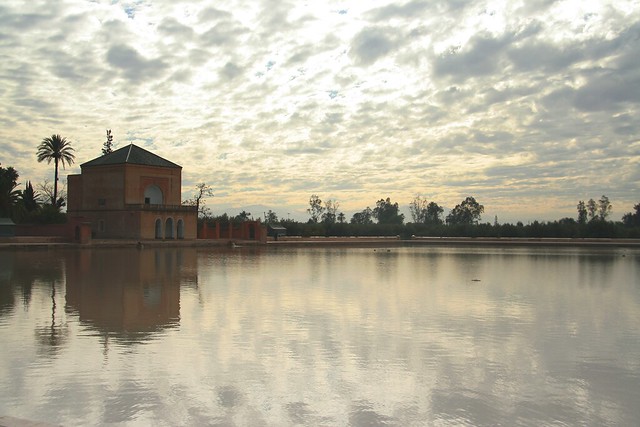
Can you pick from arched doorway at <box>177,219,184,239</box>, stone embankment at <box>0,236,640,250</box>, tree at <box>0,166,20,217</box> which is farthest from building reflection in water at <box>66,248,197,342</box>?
arched doorway at <box>177,219,184,239</box>

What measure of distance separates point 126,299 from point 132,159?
39852 mm

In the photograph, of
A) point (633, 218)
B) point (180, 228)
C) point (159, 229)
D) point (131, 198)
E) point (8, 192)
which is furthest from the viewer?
point (633, 218)

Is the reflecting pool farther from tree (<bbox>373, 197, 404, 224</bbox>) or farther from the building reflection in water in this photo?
tree (<bbox>373, 197, 404, 224</bbox>)

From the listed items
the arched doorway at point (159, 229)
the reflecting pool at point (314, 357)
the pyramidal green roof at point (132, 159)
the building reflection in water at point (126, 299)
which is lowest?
the reflecting pool at point (314, 357)

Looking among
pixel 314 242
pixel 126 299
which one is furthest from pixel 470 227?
pixel 126 299

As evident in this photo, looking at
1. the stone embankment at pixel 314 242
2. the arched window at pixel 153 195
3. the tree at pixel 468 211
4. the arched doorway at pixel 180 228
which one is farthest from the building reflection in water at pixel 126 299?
the tree at pixel 468 211

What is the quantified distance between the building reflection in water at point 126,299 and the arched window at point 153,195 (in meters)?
31.1

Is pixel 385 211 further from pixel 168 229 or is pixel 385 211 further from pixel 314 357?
pixel 314 357

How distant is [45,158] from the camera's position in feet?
193

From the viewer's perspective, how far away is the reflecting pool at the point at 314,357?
5832 mm

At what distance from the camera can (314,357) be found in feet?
26.0

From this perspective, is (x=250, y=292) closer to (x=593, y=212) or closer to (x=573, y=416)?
(x=573, y=416)

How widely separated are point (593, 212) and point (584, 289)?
93273mm

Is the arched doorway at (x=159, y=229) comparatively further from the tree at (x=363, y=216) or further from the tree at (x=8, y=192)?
the tree at (x=363, y=216)
